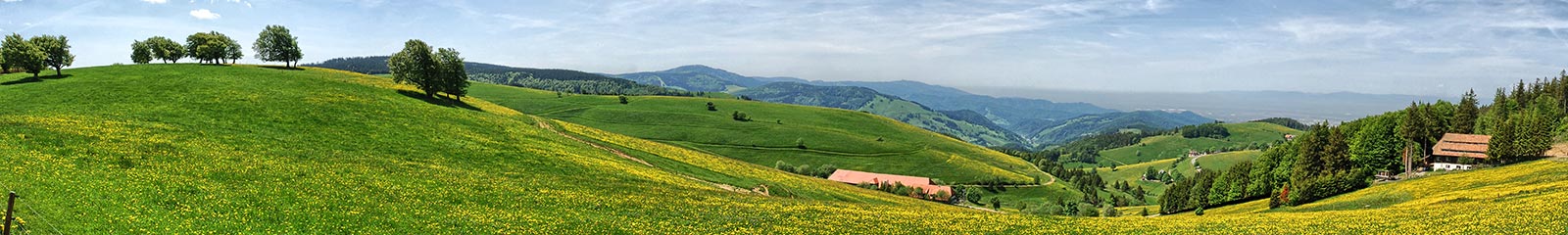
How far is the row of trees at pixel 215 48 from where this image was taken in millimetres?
110938

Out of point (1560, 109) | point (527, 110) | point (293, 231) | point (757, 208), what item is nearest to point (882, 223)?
point (757, 208)

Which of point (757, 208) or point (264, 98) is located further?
point (264, 98)

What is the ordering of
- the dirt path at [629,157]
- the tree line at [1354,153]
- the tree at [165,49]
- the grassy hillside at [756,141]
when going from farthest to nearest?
the grassy hillside at [756,141], the tree at [165,49], the tree line at [1354,153], the dirt path at [629,157]

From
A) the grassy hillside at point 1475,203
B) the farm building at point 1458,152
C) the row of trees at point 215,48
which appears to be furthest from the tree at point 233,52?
the farm building at point 1458,152

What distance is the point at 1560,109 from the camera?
13200 cm

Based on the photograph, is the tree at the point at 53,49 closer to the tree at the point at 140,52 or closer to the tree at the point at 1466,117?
the tree at the point at 140,52

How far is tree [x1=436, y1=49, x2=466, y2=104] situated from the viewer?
99206 millimetres

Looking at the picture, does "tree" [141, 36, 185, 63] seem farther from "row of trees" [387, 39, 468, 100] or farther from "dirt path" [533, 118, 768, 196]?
"dirt path" [533, 118, 768, 196]

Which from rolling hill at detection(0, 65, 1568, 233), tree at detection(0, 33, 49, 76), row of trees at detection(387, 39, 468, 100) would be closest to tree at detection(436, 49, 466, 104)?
row of trees at detection(387, 39, 468, 100)

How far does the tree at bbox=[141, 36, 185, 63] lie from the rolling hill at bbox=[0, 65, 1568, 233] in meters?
41.6

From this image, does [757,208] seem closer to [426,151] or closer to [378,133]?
[426,151]

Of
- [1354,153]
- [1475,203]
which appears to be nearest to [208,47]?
[1475,203]

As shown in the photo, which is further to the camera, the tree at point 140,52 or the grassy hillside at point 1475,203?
the tree at point 140,52

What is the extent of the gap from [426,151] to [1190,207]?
12078cm
